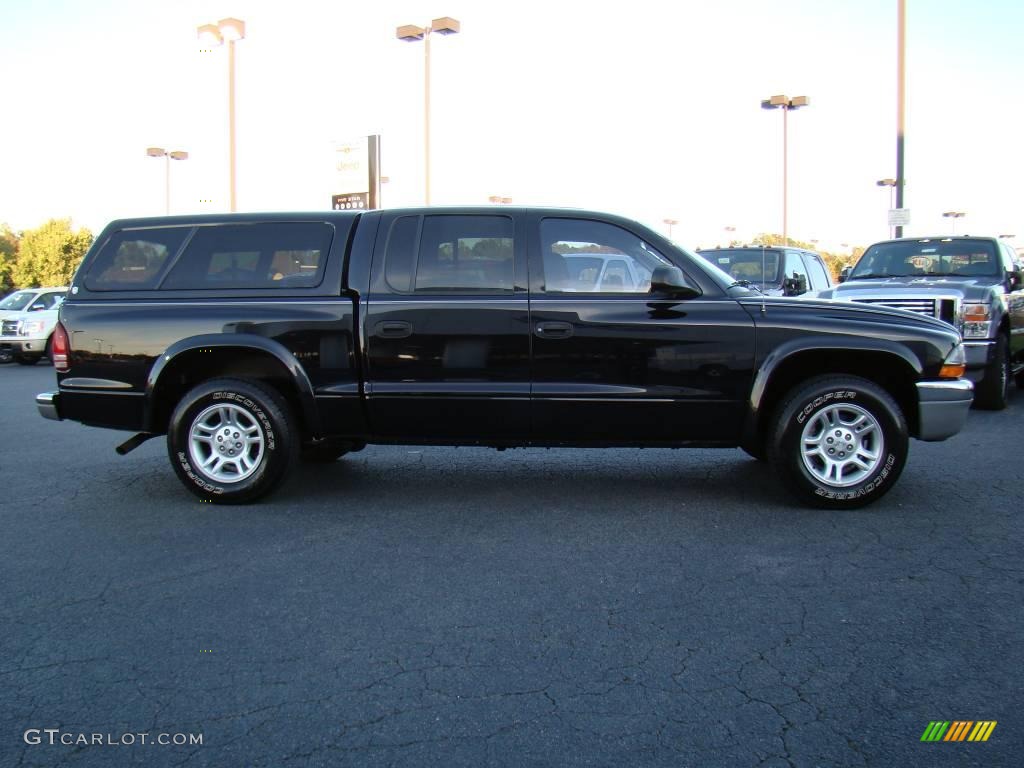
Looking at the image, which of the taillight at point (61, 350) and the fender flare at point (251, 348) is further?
the taillight at point (61, 350)

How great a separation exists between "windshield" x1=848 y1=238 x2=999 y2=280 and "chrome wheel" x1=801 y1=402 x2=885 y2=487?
624 centimetres

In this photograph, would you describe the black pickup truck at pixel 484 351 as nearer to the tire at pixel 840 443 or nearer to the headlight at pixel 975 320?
the tire at pixel 840 443

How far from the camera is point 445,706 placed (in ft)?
10.4

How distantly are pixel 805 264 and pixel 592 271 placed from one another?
352 inches

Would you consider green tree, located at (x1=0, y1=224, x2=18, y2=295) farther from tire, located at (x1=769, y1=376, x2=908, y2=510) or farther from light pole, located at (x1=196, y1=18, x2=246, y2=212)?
tire, located at (x1=769, y1=376, x2=908, y2=510)

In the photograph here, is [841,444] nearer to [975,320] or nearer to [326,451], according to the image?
[326,451]

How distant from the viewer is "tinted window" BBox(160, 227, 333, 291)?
19.8 ft

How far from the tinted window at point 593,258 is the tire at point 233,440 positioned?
1953 millimetres

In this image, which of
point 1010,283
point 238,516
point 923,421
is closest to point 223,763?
point 238,516

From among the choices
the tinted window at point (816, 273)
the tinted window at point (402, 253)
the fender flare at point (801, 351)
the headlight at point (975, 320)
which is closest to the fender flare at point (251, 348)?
the tinted window at point (402, 253)

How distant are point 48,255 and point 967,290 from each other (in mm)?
57361

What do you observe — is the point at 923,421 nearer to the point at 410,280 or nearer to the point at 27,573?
the point at 410,280

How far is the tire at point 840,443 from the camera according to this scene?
567 cm

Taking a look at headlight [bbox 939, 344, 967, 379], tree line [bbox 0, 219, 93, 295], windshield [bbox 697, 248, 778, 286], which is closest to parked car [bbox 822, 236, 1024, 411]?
windshield [bbox 697, 248, 778, 286]
